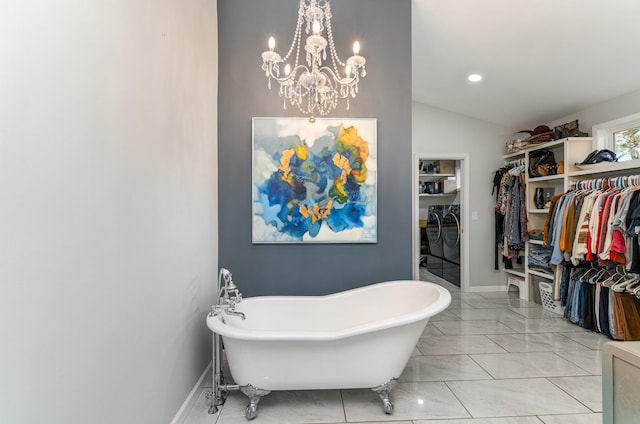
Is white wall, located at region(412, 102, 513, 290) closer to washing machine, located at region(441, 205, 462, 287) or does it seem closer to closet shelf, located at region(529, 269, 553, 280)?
washing machine, located at region(441, 205, 462, 287)

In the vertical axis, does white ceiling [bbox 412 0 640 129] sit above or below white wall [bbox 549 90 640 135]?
above

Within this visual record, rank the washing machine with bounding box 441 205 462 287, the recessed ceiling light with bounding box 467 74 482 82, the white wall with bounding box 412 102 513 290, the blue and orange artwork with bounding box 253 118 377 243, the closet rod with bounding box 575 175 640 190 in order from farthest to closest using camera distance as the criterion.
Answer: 1. the washing machine with bounding box 441 205 462 287
2. the white wall with bounding box 412 102 513 290
3. the recessed ceiling light with bounding box 467 74 482 82
4. the closet rod with bounding box 575 175 640 190
5. the blue and orange artwork with bounding box 253 118 377 243

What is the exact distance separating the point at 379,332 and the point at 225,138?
1.92 metres

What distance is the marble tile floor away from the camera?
1.84 metres

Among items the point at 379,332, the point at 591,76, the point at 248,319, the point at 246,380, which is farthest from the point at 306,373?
the point at 591,76

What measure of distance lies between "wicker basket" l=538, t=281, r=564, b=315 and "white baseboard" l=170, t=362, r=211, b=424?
3.90m

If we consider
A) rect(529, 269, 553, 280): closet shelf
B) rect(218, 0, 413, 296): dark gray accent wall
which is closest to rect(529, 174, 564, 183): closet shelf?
rect(529, 269, 553, 280): closet shelf

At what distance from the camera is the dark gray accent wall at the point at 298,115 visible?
8.59 feet

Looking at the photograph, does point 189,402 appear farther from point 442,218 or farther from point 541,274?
point 442,218

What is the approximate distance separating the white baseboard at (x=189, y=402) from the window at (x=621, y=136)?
4493 millimetres

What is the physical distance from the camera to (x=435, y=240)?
20.3 ft

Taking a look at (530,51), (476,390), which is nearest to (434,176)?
(530,51)

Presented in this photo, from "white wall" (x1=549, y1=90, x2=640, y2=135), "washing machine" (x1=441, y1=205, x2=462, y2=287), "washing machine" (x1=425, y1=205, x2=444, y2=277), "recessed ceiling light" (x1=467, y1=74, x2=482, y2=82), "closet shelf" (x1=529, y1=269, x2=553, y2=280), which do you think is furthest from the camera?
"washing machine" (x1=425, y1=205, x2=444, y2=277)

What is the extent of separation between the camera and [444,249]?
5840 millimetres
